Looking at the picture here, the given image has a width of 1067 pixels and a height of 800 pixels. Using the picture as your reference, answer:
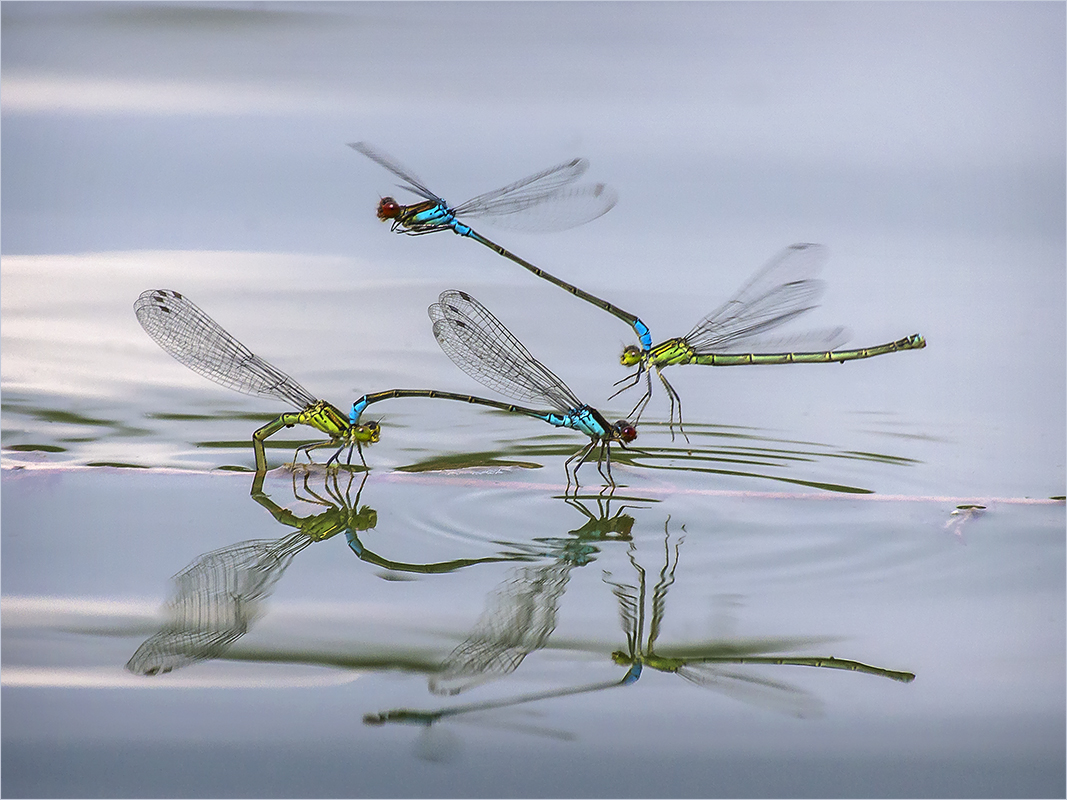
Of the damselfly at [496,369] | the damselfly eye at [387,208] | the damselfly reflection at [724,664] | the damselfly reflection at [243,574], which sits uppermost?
Result: the damselfly eye at [387,208]

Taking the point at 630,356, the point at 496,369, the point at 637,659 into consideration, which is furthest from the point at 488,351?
the point at 637,659

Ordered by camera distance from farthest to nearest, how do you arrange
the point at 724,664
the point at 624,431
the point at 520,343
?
the point at 520,343
the point at 624,431
the point at 724,664

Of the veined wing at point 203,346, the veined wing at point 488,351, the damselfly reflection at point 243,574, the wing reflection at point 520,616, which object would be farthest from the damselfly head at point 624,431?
the veined wing at point 203,346

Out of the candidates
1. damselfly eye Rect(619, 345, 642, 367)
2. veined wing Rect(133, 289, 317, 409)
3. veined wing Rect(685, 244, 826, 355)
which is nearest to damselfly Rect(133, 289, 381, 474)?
veined wing Rect(133, 289, 317, 409)

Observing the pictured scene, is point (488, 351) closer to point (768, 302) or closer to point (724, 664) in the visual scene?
point (768, 302)

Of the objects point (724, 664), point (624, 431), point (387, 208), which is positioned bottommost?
point (724, 664)

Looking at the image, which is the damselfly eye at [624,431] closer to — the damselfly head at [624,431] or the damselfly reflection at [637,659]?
the damselfly head at [624,431]

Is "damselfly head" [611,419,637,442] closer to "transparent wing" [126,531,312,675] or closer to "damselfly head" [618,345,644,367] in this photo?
"damselfly head" [618,345,644,367]
